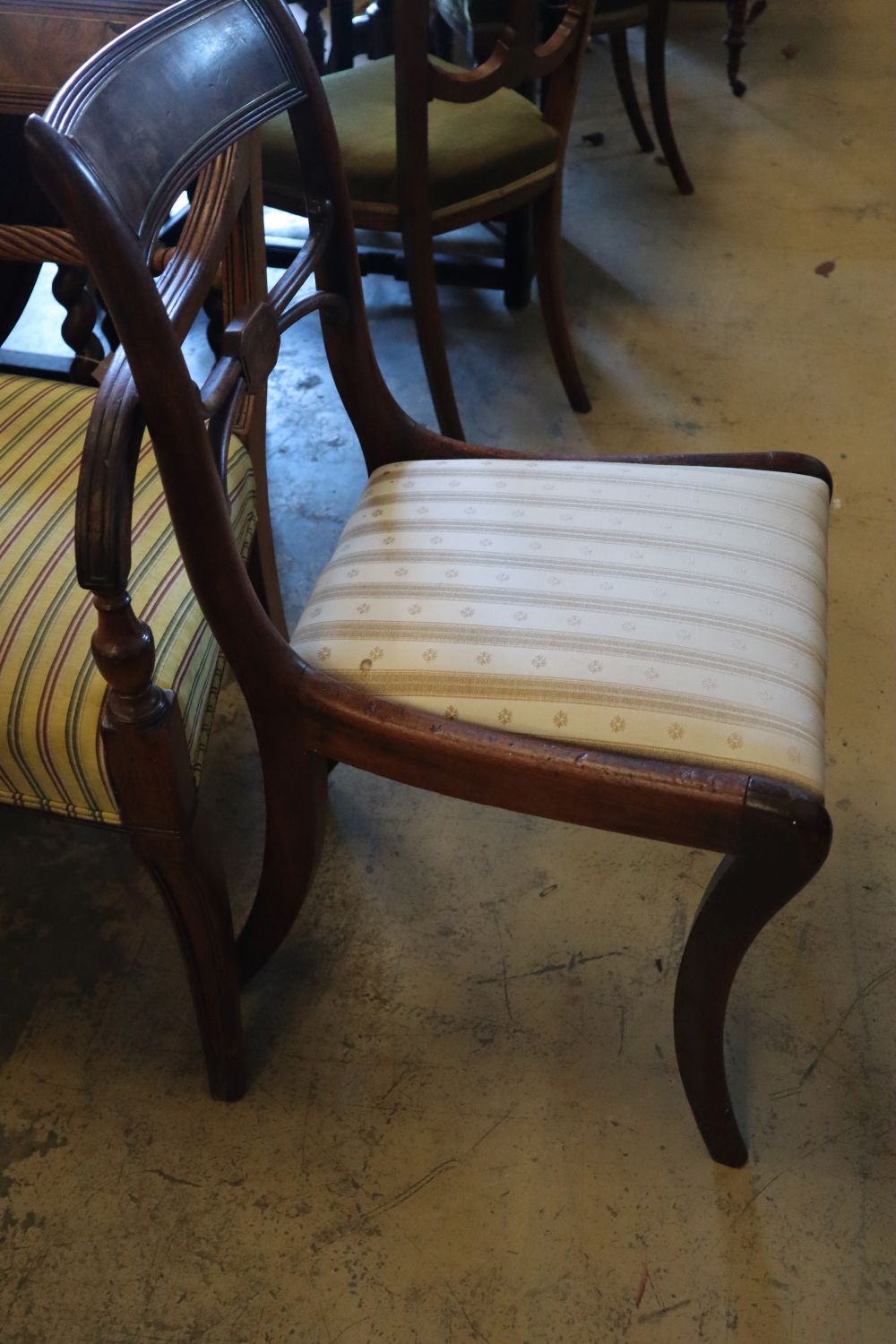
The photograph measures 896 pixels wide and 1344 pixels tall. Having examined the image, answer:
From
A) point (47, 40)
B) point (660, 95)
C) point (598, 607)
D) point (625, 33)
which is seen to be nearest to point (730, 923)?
point (598, 607)

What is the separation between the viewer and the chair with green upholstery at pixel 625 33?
198 centimetres

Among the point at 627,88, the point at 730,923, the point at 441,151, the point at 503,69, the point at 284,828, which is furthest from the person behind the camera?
the point at 627,88

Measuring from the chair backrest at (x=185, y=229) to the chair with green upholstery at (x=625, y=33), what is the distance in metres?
1.26

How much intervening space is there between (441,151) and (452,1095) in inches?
52.2

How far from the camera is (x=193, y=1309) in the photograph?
0.97 meters

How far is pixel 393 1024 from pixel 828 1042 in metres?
0.46

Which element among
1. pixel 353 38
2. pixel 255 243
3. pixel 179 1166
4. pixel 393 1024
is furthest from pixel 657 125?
pixel 179 1166

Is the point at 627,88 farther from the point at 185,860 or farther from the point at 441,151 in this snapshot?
the point at 185,860

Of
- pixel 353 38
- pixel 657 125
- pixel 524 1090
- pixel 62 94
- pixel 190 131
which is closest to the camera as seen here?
pixel 62 94

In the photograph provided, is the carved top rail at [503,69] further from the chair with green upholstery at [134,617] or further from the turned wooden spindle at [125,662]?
the turned wooden spindle at [125,662]

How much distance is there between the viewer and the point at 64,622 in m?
0.86

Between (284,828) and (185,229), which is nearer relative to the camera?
(185,229)

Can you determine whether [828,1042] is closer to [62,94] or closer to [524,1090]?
[524,1090]

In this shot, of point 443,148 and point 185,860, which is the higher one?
point 443,148
